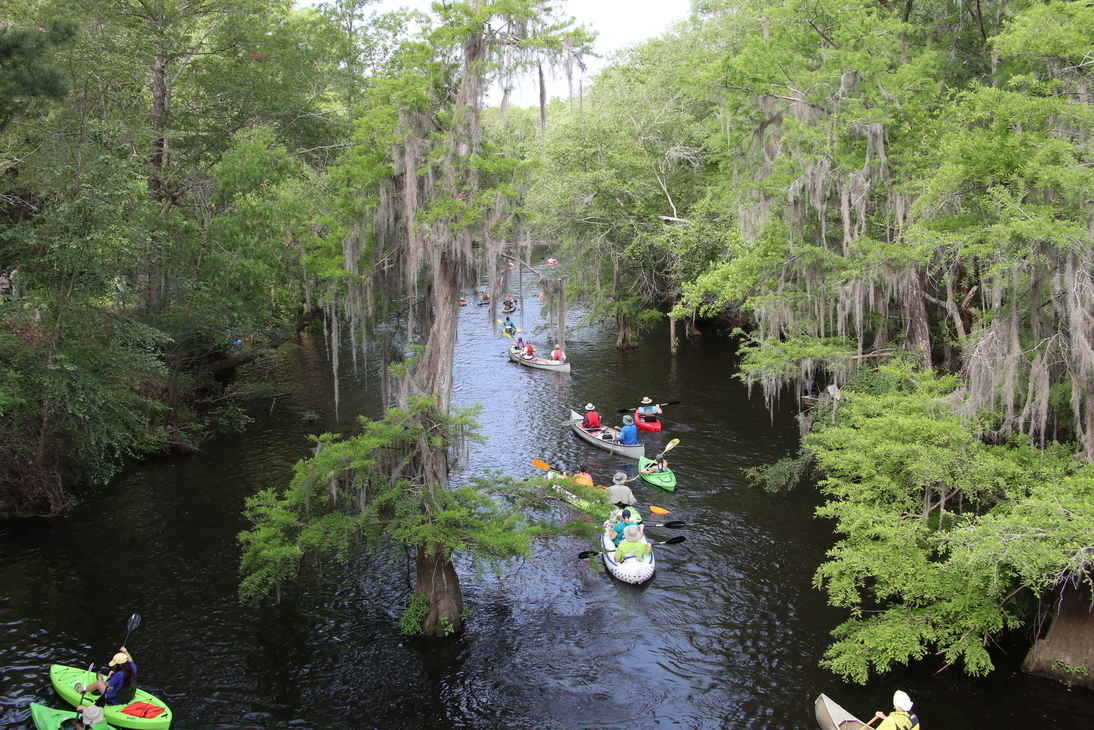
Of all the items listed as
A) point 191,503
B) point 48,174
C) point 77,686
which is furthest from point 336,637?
point 48,174

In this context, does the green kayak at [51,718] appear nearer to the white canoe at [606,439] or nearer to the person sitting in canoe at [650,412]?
the white canoe at [606,439]

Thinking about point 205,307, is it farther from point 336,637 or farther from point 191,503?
point 336,637

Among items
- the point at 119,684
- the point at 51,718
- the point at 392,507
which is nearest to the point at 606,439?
the point at 392,507

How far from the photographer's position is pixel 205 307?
843 inches

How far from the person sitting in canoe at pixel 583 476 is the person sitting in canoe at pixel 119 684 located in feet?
31.5

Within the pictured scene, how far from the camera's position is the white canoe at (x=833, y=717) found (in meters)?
9.93

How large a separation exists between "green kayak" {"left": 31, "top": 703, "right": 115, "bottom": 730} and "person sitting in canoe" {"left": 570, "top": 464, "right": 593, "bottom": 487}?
407 inches

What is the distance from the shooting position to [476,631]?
42.3 ft

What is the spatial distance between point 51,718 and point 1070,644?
1427cm

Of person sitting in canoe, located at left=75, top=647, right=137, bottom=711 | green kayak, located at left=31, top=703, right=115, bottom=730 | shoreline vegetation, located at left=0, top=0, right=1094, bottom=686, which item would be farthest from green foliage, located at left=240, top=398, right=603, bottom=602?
green kayak, located at left=31, top=703, right=115, bottom=730

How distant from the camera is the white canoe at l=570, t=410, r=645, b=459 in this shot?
844 inches

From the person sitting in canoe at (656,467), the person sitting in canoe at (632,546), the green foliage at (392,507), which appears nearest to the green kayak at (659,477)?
the person sitting in canoe at (656,467)

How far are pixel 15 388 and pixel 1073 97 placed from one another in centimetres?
1977

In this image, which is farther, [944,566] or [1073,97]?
[1073,97]
